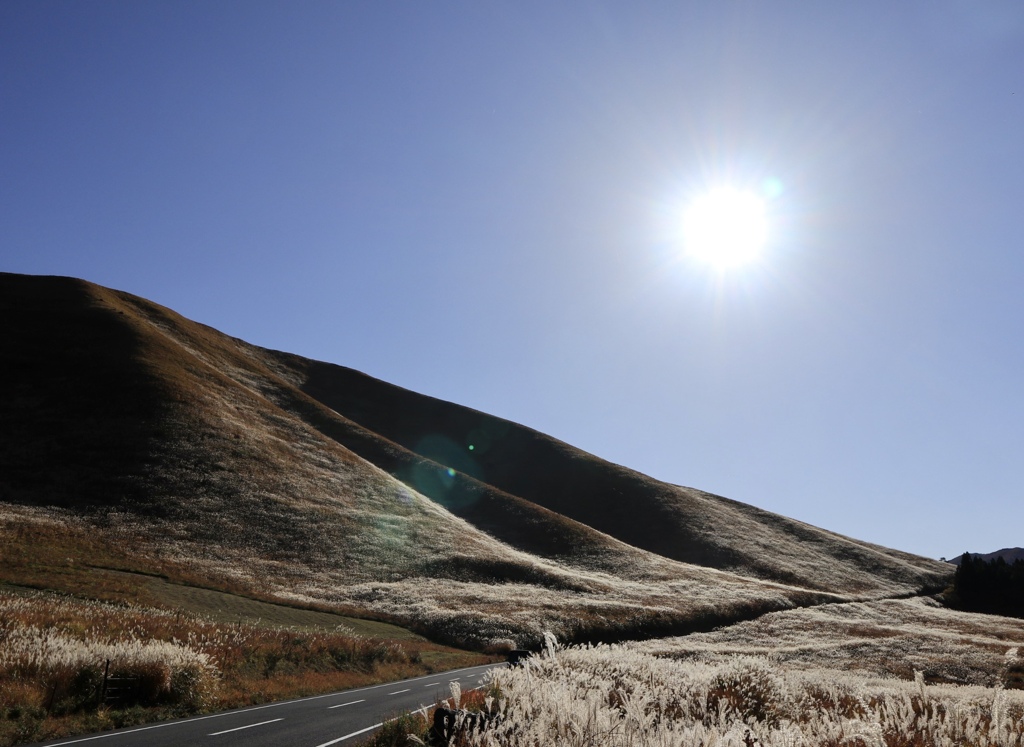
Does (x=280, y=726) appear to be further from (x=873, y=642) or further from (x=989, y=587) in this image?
(x=989, y=587)

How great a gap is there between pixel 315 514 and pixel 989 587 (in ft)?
306

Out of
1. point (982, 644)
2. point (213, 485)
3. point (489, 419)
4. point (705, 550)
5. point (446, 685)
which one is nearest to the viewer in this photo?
point (446, 685)

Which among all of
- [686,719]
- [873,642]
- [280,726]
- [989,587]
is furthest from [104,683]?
[989,587]

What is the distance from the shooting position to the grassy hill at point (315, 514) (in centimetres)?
5166

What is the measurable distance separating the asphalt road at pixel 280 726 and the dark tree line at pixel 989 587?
9867 centimetres

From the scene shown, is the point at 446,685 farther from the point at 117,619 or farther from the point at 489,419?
the point at 489,419

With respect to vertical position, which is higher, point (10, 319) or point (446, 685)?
point (10, 319)

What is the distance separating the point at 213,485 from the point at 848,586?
82.6 metres

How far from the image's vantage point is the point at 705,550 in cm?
9700

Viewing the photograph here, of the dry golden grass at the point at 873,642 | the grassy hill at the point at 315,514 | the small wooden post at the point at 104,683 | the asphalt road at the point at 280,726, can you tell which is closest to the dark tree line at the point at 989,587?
the grassy hill at the point at 315,514

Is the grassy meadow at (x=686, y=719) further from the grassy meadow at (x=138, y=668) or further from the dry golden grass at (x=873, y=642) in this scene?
the dry golden grass at (x=873, y=642)

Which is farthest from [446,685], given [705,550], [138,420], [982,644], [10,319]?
[10,319]

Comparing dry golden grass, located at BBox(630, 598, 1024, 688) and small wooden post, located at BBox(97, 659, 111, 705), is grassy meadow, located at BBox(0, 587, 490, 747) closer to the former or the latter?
small wooden post, located at BBox(97, 659, 111, 705)

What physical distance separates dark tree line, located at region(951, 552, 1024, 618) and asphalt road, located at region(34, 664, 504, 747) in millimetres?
98675
